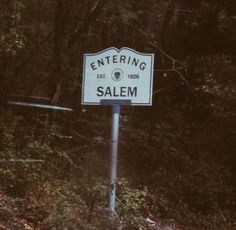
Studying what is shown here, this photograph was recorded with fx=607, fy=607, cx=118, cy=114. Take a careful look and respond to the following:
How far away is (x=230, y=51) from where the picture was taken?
13500 mm

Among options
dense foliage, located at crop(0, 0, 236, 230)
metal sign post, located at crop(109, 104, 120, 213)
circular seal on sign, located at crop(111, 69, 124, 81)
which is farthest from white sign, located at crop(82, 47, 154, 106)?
dense foliage, located at crop(0, 0, 236, 230)

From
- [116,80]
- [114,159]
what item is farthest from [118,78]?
[114,159]

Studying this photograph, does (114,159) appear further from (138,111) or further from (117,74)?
(138,111)

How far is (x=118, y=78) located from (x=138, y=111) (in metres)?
5.50

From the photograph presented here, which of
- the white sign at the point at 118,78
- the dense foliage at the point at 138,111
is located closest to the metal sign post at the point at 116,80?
the white sign at the point at 118,78

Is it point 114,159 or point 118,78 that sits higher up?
point 118,78

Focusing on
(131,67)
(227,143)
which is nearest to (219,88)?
(227,143)

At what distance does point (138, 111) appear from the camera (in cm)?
1425

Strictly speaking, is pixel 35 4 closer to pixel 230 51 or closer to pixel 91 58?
pixel 230 51

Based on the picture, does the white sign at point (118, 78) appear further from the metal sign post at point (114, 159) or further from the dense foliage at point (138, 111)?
the dense foliage at point (138, 111)

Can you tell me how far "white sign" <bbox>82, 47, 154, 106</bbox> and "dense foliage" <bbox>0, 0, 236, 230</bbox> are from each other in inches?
60.6

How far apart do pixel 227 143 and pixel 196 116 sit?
47.5 inches

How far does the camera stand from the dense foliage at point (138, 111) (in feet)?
35.6

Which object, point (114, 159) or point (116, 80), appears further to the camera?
point (116, 80)
